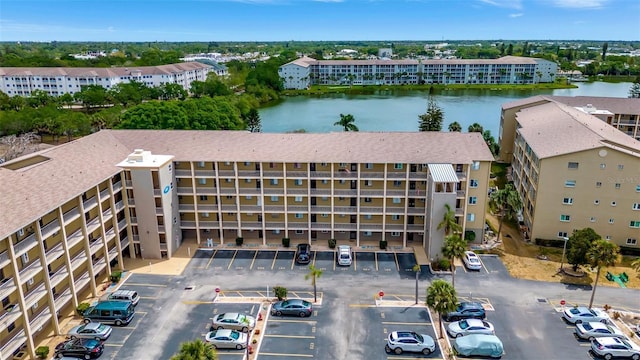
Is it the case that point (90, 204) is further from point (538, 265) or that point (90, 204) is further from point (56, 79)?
point (56, 79)

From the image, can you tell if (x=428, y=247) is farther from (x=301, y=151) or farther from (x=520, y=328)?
(x=301, y=151)

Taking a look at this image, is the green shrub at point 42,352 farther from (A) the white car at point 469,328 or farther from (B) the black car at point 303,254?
(A) the white car at point 469,328

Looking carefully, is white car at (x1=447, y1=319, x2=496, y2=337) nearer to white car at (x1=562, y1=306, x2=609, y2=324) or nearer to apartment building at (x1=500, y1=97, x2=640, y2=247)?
white car at (x1=562, y1=306, x2=609, y2=324)

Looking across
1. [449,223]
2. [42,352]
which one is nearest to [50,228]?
[42,352]

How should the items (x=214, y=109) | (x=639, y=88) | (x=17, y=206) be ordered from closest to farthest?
(x=17, y=206) → (x=214, y=109) → (x=639, y=88)

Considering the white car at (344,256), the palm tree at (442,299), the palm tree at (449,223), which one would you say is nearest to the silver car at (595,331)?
the palm tree at (442,299)

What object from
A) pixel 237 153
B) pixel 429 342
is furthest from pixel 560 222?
pixel 237 153
